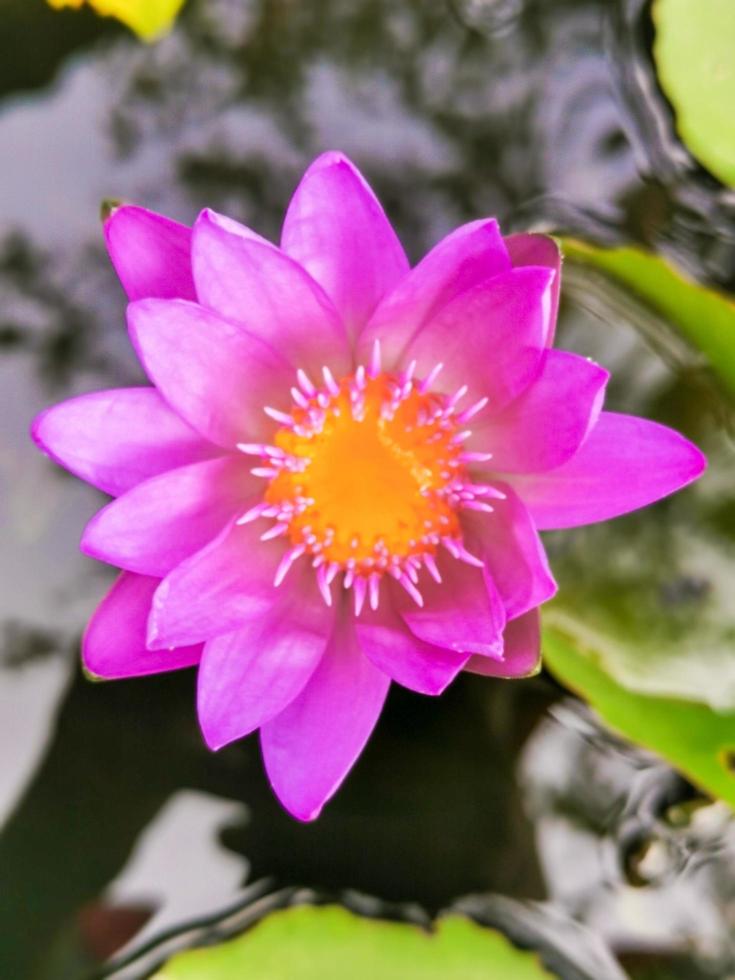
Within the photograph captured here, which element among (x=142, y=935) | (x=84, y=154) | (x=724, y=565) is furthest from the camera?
(x=84, y=154)

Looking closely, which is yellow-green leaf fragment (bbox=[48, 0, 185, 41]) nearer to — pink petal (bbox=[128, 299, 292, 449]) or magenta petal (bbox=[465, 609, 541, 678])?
pink petal (bbox=[128, 299, 292, 449])

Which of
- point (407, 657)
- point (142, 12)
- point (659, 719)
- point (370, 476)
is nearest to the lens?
point (407, 657)

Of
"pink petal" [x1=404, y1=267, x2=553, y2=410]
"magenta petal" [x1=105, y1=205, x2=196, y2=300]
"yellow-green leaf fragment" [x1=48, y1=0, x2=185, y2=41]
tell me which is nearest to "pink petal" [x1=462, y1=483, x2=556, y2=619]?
"pink petal" [x1=404, y1=267, x2=553, y2=410]

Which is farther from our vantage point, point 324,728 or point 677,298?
point 677,298

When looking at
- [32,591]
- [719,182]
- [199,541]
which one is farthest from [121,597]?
[719,182]

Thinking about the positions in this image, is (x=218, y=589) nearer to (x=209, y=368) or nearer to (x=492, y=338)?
(x=209, y=368)

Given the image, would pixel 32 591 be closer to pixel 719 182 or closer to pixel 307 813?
pixel 307 813

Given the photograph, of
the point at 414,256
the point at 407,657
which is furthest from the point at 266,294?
the point at 414,256

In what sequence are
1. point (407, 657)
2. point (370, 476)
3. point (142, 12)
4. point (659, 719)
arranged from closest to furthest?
1. point (407, 657)
2. point (370, 476)
3. point (659, 719)
4. point (142, 12)

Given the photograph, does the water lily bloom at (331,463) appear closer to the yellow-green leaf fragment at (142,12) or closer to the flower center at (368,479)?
the flower center at (368,479)
